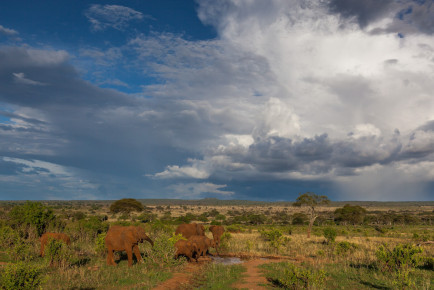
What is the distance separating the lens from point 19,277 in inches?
392

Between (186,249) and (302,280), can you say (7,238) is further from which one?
(302,280)

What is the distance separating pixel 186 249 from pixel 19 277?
12.3 metres

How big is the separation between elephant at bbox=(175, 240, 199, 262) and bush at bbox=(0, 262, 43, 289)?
35.7ft

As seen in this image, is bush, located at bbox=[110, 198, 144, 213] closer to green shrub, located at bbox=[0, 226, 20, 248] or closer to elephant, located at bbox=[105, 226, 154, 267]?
green shrub, located at bbox=[0, 226, 20, 248]

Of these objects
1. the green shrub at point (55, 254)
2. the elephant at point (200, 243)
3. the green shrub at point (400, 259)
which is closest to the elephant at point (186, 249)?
the elephant at point (200, 243)

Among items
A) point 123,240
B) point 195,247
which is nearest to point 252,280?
point 195,247

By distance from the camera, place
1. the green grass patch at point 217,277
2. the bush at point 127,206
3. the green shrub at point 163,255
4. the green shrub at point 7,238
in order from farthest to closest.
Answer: the bush at point 127,206 < the green shrub at point 7,238 < the green shrub at point 163,255 < the green grass patch at point 217,277

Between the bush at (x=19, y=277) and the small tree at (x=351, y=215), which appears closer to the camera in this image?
the bush at (x=19, y=277)

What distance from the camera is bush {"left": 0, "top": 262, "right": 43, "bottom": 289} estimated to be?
31.8 ft

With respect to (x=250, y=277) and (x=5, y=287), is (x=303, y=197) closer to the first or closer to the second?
(x=250, y=277)

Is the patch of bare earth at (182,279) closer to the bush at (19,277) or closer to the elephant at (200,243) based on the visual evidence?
the elephant at (200,243)

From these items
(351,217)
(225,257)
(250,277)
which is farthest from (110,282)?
(351,217)

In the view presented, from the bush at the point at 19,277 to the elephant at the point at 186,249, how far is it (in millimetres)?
10893

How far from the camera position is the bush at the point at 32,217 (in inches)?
1186
